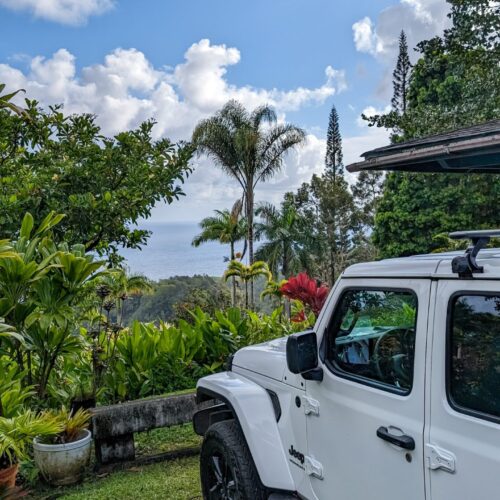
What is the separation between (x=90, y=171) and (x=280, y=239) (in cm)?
2125

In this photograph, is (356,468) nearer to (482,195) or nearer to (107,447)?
(107,447)

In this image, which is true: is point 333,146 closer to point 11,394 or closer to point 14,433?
point 11,394

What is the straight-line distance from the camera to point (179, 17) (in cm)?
862

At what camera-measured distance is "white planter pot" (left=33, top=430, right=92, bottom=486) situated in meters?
3.91

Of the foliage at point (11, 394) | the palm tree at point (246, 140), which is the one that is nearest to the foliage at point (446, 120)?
the palm tree at point (246, 140)

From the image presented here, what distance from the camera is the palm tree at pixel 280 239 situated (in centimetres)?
2606

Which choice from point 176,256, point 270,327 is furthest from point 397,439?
point 176,256

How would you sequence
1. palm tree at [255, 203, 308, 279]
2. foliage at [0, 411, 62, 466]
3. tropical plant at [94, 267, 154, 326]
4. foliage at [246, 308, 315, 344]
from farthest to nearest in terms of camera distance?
1. palm tree at [255, 203, 308, 279]
2. foliage at [246, 308, 315, 344]
3. tropical plant at [94, 267, 154, 326]
4. foliage at [0, 411, 62, 466]

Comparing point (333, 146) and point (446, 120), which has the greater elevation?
point (333, 146)

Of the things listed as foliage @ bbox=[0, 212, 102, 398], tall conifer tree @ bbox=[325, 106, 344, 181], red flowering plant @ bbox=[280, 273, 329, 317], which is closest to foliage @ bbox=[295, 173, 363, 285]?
tall conifer tree @ bbox=[325, 106, 344, 181]

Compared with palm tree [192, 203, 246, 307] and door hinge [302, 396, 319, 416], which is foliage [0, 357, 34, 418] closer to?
door hinge [302, 396, 319, 416]

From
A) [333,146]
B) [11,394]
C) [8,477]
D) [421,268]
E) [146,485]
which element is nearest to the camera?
[421,268]

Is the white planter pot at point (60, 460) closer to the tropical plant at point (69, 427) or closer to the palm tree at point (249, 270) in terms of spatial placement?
the tropical plant at point (69, 427)

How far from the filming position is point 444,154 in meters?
2.77
